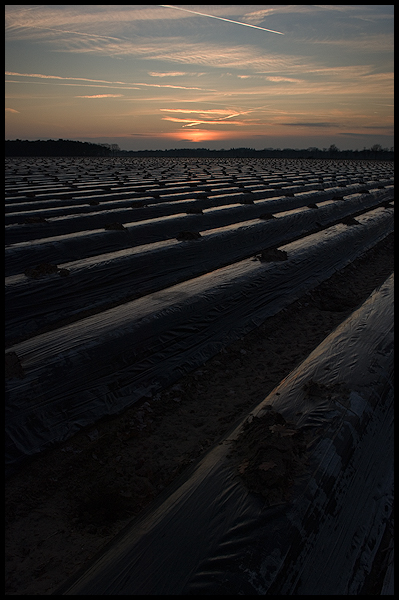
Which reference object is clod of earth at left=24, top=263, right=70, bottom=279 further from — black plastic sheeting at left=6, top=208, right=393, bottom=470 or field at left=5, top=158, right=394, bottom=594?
black plastic sheeting at left=6, top=208, right=393, bottom=470

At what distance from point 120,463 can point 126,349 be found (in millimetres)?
814

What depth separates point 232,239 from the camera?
19.3 feet

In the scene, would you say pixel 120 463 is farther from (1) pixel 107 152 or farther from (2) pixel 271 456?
(1) pixel 107 152

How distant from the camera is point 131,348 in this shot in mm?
2820

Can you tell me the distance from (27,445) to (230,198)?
8.16m

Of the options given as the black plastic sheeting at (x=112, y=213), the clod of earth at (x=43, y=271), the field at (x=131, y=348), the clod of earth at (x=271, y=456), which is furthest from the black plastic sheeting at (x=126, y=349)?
the black plastic sheeting at (x=112, y=213)

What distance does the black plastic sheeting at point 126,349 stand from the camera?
7.48 feet

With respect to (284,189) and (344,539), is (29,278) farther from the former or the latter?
(284,189)

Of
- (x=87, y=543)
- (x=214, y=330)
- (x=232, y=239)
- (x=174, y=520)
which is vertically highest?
(x=232, y=239)

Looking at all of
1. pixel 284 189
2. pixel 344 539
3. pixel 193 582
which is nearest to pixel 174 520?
pixel 193 582

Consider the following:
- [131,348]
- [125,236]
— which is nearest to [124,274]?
[125,236]

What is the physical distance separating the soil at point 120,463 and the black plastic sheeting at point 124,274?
1.40m

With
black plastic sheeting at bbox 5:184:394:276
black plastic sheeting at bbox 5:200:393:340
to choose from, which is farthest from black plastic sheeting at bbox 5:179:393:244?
black plastic sheeting at bbox 5:200:393:340

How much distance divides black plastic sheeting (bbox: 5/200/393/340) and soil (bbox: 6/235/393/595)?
4.60 feet
